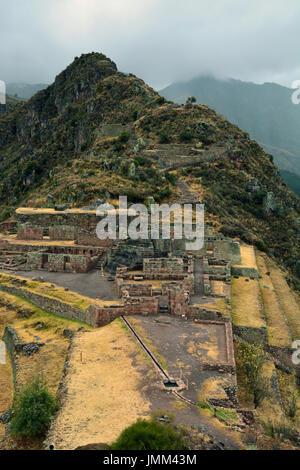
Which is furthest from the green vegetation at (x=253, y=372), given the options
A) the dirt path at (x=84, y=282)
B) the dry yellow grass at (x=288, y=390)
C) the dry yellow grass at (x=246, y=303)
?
the dirt path at (x=84, y=282)

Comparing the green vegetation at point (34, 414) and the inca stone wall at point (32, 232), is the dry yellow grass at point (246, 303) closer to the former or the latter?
the green vegetation at point (34, 414)

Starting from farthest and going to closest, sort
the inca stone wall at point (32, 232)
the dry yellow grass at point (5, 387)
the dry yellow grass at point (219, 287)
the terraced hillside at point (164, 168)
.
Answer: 1. the terraced hillside at point (164, 168)
2. the inca stone wall at point (32, 232)
3. the dry yellow grass at point (219, 287)
4. the dry yellow grass at point (5, 387)

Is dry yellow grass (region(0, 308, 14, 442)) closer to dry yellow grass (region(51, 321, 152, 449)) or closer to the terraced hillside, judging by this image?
dry yellow grass (region(51, 321, 152, 449))

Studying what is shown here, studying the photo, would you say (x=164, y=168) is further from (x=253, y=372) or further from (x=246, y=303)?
(x=253, y=372)

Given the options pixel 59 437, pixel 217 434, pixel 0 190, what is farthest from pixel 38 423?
pixel 0 190

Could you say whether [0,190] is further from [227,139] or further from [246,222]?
[246,222]

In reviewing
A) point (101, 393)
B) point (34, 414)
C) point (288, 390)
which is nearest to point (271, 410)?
point (288, 390)
